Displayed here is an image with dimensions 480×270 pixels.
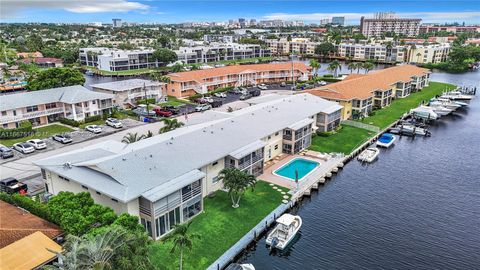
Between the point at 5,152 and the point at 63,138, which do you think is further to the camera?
the point at 63,138

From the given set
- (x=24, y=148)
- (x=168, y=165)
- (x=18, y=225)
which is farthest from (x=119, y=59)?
(x=18, y=225)

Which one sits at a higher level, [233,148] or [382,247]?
[233,148]

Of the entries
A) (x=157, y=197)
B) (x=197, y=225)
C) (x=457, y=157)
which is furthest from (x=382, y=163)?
(x=157, y=197)

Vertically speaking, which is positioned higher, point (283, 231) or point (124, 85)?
point (124, 85)

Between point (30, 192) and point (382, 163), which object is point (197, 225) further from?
Answer: point (382, 163)

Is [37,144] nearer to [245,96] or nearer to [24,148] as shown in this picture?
[24,148]

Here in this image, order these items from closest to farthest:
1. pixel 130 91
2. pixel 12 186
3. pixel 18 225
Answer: pixel 18 225
pixel 12 186
pixel 130 91

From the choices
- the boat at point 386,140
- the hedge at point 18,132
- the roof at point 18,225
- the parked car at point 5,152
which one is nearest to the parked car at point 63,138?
the hedge at point 18,132
